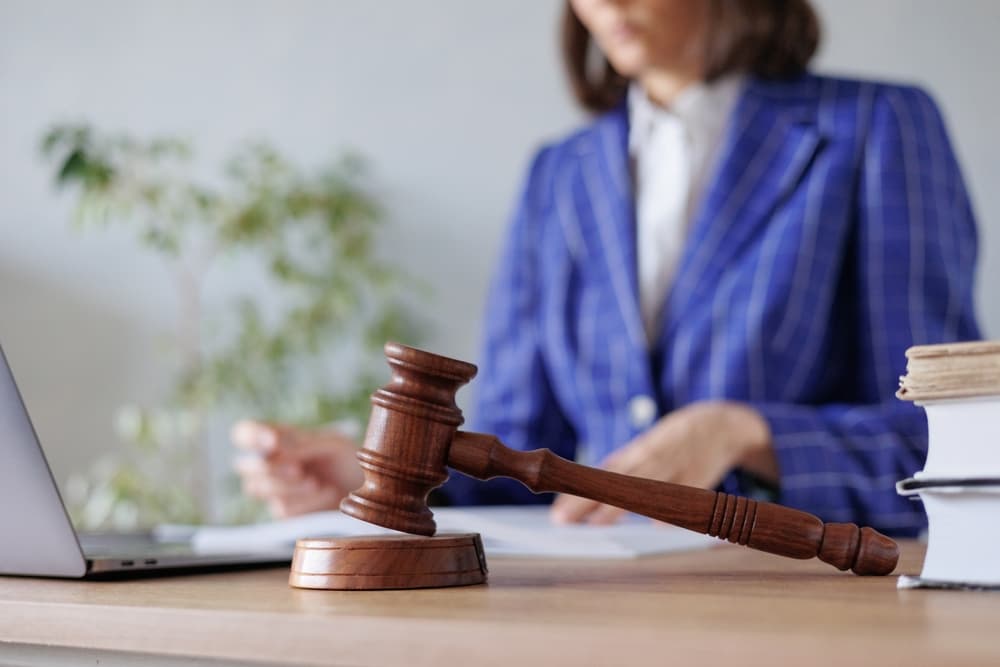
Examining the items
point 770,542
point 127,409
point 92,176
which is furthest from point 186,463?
point 770,542

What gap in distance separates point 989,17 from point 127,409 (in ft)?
9.04

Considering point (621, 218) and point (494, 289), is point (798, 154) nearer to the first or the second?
point (621, 218)

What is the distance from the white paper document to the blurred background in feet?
6.67

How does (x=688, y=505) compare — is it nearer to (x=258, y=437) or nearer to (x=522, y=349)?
(x=258, y=437)

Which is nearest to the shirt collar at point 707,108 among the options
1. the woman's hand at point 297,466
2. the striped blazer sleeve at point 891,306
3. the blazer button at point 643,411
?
the striped blazer sleeve at point 891,306

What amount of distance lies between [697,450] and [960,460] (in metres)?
0.64

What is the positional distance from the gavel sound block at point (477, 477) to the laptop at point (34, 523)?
0.16 metres

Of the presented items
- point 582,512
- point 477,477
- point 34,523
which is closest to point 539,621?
point 477,477

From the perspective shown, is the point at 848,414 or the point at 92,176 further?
the point at 92,176

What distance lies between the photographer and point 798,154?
1605mm

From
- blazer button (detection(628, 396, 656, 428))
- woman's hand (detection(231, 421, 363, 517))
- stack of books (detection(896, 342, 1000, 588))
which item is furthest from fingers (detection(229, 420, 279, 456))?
stack of books (detection(896, 342, 1000, 588))

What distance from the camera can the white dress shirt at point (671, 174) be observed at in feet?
5.64

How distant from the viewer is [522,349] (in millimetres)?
1826

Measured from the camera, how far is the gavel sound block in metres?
0.62
